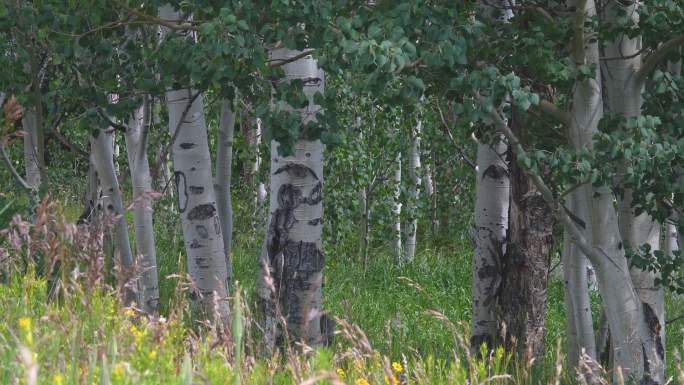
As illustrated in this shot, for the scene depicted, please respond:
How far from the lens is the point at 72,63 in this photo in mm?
6234

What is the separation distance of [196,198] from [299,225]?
1.48 m

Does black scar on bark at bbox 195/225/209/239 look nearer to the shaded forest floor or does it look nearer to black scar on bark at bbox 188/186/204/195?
black scar on bark at bbox 188/186/204/195

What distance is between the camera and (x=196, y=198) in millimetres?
6977

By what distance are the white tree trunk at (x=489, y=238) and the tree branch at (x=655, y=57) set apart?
4.88 ft

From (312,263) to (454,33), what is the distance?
7.07 feet

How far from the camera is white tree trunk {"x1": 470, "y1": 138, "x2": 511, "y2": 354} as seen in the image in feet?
22.9

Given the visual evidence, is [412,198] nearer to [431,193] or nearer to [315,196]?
[431,193]

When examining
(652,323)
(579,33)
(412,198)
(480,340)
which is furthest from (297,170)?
(412,198)

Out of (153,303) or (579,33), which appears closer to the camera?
(579,33)

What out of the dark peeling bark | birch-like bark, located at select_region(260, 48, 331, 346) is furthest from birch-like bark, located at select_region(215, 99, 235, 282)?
the dark peeling bark

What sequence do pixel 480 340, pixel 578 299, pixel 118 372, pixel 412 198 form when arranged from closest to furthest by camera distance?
1. pixel 118 372
2. pixel 578 299
3. pixel 480 340
4. pixel 412 198

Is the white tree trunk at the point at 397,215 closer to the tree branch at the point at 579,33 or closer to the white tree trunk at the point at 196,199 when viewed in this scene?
the white tree trunk at the point at 196,199

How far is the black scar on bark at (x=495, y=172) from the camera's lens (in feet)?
22.7

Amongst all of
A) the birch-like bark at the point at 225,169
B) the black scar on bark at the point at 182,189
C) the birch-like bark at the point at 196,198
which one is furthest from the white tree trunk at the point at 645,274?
the birch-like bark at the point at 225,169
